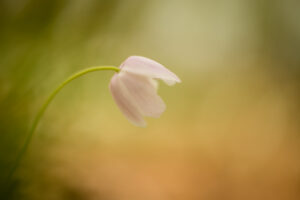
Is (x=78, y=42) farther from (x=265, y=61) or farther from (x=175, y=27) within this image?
(x=265, y=61)

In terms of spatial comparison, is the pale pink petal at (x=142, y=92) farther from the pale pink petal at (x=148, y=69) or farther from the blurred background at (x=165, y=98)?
the blurred background at (x=165, y=98)

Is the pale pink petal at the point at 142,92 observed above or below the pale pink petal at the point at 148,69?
below

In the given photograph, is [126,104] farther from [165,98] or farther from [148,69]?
[165,98]

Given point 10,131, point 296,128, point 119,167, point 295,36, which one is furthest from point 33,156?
point 295,36

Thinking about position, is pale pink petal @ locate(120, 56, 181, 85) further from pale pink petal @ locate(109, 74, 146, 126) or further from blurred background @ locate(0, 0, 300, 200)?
blurred background @ locate(0, 0, 300, 200)

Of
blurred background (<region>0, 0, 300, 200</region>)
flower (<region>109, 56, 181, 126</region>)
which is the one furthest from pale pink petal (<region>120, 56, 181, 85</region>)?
blurred background (<region>0, 0, 300, 200</region>)

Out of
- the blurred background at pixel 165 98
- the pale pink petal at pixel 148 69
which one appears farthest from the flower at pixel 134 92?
the blurred background at pixel 165 98
